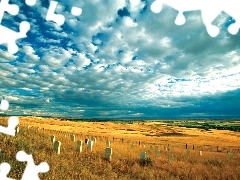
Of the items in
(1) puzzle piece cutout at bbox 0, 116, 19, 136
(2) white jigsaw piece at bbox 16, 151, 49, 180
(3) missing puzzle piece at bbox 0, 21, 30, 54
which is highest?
(3) missing puzzle piece at bbox 0, 21, 30, 54

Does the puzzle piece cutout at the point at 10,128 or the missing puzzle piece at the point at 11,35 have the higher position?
the missing puzzle piece at the point at 11,35

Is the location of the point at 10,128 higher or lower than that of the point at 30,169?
higher

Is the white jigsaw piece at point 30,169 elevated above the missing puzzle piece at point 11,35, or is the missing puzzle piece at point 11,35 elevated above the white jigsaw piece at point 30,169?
the missing puzzle piece at point 11,35

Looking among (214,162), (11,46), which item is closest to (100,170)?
(11,46)

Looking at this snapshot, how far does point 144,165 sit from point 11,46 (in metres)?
11.2

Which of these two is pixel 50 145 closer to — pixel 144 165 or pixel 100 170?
pixel 100 170

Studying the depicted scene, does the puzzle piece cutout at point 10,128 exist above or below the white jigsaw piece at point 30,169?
above

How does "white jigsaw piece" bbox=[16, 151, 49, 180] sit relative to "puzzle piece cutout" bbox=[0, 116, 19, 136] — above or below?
below

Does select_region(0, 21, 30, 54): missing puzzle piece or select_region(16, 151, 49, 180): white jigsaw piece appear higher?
select_region(0, 21, 30, 54): missing puzzle piece

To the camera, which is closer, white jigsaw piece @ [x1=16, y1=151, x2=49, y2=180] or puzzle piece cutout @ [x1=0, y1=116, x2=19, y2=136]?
puzzle piece cutout @ [x1=0, y1=116, x2=19, y2=136]

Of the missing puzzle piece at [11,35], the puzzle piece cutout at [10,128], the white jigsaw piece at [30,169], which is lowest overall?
the white jigsaw piece at [30,169]

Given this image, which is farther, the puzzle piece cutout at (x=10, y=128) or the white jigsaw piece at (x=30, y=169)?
the white jigsaw piece at (x=30, y=169)

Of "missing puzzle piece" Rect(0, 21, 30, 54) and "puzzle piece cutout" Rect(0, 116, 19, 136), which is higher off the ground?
"missing puzzle piece" Rect(0, 21, 30, 54)

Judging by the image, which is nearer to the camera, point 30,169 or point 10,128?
point 10,128
